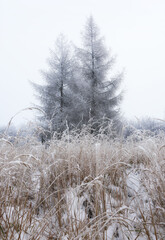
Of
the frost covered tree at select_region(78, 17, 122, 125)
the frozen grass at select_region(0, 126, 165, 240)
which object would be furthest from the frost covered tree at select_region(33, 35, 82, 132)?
the frozen grass at select_region(0, 126, 165, 240)

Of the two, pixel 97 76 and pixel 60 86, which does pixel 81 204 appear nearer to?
pixel 97 76

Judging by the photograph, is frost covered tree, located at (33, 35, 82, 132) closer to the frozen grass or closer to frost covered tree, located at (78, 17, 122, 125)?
frost covered tree, located at (78, 17, 122, 125)

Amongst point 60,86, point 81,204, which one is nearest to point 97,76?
point 60,86

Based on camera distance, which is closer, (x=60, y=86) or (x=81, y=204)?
(x=81, y=204)

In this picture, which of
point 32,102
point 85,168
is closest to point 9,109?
point 32,102

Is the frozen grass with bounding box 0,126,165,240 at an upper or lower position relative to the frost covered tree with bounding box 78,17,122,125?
lower

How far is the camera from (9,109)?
112 m

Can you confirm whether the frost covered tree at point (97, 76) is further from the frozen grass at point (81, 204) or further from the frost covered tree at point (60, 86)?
the frozen grass at point (81, 204)

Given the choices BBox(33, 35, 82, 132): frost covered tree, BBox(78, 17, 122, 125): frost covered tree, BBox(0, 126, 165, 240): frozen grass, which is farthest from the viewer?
BBox(33, 35, 82, 132): frost covered tree

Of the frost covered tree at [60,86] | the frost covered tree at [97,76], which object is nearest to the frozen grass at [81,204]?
the frost covered tree at [97,76]

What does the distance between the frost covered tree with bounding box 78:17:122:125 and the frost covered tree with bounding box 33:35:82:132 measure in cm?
A: 105

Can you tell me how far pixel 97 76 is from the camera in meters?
12.6

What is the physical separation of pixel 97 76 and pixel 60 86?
3168 mm

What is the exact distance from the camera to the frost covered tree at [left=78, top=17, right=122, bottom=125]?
1184 centimetres
